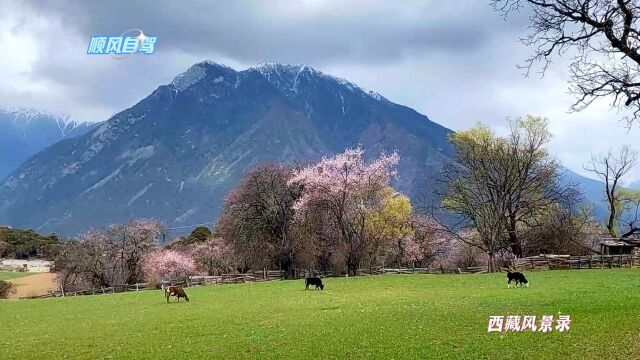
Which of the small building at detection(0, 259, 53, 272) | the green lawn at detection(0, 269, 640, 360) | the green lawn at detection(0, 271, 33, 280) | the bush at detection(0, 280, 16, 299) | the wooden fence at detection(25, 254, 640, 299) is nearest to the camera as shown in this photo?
the green lawn at detection(0, 269, 640, 360)

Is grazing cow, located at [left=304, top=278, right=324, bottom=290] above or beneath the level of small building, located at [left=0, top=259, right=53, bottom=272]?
beneath

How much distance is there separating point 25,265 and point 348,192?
304ft

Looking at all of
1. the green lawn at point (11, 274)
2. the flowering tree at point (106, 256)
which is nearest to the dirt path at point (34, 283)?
the green lawn at point (11, 274)

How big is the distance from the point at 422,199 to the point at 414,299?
109ft

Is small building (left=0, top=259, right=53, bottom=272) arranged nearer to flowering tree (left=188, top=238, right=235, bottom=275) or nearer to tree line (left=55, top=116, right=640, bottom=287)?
flowering tree (left=188, top=238, right=235, bottom=275)

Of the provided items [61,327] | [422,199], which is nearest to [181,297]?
[61,327]

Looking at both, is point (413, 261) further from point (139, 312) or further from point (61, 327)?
point (61, 327)

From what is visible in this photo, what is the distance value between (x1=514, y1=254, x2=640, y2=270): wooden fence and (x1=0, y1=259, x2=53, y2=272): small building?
96.9m

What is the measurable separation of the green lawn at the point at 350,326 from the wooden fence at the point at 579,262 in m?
13.3

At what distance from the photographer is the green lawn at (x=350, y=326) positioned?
15492 mm

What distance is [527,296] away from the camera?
25.6m

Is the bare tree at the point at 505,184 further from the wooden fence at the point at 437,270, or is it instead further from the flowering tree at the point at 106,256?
the flowering tree at the point at 106,256

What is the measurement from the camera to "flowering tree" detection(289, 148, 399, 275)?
2221 inches

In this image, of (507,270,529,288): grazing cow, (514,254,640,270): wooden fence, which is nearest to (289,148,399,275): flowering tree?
(514,254,640,270): wooden fence
